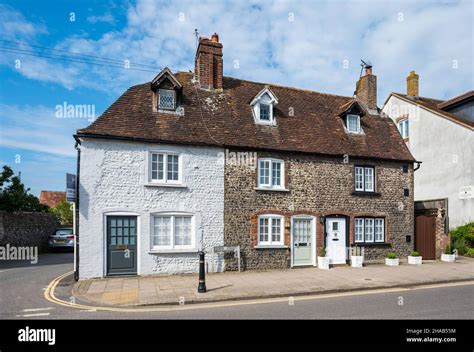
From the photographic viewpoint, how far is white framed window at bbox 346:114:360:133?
59.0ft

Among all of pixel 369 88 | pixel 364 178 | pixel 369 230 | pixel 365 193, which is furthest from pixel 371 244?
pixel 369 88

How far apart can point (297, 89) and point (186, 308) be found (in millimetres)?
14299

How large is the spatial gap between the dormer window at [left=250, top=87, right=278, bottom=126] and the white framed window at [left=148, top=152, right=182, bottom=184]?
448cm

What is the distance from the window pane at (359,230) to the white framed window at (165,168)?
8.81 metres

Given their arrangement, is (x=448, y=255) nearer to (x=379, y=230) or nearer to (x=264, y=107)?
(x=379, y=230)

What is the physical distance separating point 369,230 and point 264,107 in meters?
7.93

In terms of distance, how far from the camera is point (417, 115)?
2375cm

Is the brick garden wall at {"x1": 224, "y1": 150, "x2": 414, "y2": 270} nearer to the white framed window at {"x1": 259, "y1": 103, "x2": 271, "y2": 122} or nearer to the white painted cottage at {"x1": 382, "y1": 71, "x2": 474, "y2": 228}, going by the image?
the white framed window at {"x1": 259, "y1": 103, "x2": 271, "y2": 122}

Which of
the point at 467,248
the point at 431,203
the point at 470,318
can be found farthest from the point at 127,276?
the point at 467,248

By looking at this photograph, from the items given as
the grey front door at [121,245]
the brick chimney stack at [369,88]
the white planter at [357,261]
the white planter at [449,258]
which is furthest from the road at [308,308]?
the brick chimney stack at [369,88]

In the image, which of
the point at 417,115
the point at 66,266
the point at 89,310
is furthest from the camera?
the point at 417,115

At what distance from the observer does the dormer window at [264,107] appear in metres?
16.2

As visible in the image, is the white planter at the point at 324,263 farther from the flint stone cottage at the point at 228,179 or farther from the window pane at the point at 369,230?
the window pane at the point at 369,230
